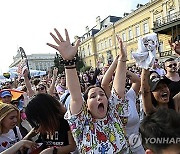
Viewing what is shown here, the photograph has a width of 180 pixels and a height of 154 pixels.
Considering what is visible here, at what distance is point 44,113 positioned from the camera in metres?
2.27

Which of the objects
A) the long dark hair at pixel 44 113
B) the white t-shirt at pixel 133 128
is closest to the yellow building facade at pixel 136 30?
the white t-shirt at pixel 133 128

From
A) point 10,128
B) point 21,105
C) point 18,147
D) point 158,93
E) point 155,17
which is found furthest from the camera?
point 155,17

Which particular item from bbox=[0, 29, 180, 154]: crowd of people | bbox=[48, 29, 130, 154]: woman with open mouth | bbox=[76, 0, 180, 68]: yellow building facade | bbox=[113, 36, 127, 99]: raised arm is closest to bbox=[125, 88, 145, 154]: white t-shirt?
bbox=[0, 29, 180, 154]: crowd of people

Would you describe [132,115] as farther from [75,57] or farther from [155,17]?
[155,17]

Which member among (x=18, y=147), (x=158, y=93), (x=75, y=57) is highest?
(x=75, y=57)

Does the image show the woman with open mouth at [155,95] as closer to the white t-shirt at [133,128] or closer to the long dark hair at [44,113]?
the white t-shirt at [133,128]

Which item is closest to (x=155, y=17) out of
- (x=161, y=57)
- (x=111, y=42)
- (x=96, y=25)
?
(x=161, y=57)

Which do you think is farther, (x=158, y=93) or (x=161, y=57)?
(x=161, y=57)

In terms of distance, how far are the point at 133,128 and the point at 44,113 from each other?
1.06 metres

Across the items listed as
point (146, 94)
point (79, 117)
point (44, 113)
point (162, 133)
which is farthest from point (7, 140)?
point (162, 133)

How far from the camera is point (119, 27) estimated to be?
50.2 m

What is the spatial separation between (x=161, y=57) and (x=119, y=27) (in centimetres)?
2483

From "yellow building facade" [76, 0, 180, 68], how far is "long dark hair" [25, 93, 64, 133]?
1156 cm

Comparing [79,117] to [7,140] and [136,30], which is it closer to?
[7,140]
